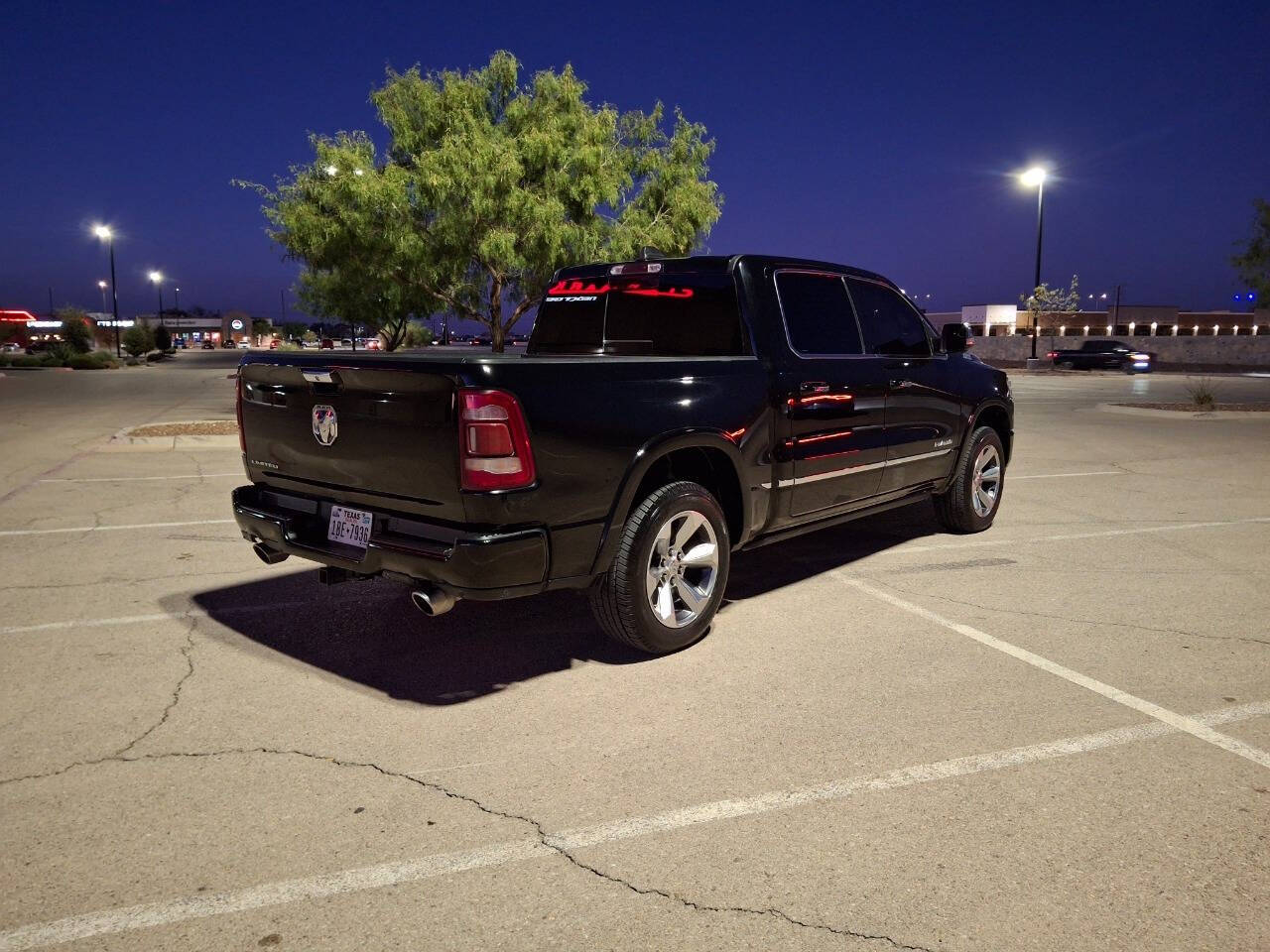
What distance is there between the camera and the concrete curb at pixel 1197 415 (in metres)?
19.1

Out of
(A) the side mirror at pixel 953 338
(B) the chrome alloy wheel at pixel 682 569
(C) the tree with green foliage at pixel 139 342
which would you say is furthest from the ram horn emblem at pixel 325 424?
(C) the tree with green foliage at pixel 139 342

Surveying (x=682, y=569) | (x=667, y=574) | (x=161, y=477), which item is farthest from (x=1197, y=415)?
(x=161, y=477)

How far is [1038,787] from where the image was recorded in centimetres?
339

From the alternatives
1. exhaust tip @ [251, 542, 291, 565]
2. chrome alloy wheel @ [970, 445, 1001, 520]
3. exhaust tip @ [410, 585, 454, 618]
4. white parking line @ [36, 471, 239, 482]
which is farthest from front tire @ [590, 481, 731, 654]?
white parking line @ [36, 471, 239, 482]

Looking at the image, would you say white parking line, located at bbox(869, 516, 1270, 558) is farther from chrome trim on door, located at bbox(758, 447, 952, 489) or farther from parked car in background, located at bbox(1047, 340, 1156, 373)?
parked car in background, located at bbox(1047, 340, 1156, 373)

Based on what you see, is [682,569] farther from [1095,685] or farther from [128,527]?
[128,527]

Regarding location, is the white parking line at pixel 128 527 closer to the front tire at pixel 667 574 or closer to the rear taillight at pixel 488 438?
the front tire at pixel 667 574

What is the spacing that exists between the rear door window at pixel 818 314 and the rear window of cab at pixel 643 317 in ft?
1.26

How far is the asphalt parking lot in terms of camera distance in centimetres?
268

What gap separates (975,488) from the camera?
7684mm

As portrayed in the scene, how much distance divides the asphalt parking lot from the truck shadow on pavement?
0.10ft

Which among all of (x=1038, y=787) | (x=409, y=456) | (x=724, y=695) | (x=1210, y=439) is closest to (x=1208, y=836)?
(x=1038, y=787)

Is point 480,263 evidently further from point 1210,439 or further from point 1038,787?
point 1038,787

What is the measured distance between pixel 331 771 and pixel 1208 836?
9.80 feet
